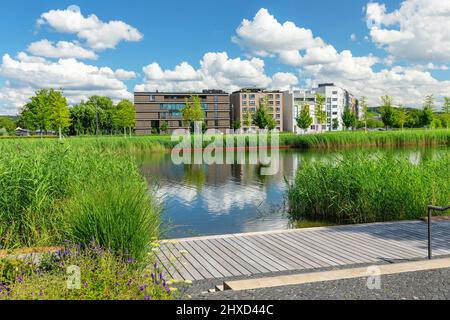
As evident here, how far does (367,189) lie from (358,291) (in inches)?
218

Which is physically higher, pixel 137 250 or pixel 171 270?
pixel 137 250

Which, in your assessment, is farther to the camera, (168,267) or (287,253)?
(287,253)

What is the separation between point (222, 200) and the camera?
13.7m

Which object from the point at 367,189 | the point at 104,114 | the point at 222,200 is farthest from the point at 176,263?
the point at 104,114

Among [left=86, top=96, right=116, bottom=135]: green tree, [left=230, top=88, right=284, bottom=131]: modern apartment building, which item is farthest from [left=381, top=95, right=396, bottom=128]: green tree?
[left=86, top=96, right=116, bottom=135]: green tree

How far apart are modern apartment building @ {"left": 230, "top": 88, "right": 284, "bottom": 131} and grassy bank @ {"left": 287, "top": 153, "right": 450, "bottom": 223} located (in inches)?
3191

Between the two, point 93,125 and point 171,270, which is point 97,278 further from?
point 93,125

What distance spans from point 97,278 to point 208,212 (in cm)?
785

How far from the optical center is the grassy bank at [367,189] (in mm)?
8852

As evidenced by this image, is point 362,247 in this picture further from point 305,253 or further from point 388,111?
point 388,111

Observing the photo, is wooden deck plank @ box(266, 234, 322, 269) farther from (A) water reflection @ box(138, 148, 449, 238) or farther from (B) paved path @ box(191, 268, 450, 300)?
(A) water reflection @ box(138, 148, 449, 238)
